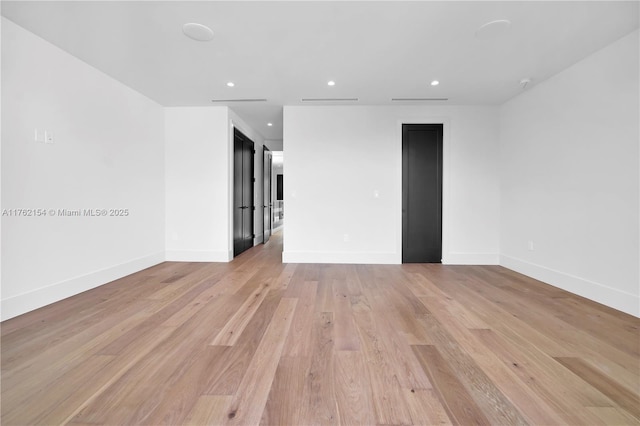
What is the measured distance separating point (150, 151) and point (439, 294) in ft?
15.2

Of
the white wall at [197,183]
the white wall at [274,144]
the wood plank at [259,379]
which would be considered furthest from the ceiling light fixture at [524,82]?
the white wall at [274,144]

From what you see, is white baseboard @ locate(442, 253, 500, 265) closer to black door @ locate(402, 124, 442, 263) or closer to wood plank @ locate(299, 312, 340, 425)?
black door @ locate(402, 124, 442, 263)

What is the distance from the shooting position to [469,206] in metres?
4.27

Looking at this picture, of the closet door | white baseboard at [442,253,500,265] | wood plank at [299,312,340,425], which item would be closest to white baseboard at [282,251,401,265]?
white baseboard at [442,253,500,265]

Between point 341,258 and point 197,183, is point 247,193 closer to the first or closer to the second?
point 197,183

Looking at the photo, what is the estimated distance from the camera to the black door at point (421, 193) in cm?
432

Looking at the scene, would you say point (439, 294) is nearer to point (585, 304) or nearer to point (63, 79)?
point (585, 304)

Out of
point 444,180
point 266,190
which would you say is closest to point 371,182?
point 444,180

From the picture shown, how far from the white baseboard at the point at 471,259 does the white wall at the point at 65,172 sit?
16.2 feet

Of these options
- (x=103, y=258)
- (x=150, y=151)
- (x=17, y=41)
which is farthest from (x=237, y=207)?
(x=17, y=41)

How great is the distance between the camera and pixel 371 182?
14.2ft

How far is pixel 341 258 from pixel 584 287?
118 inches

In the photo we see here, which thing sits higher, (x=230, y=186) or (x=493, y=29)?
(x=493, y=29)

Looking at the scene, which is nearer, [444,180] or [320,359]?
[320,359]
